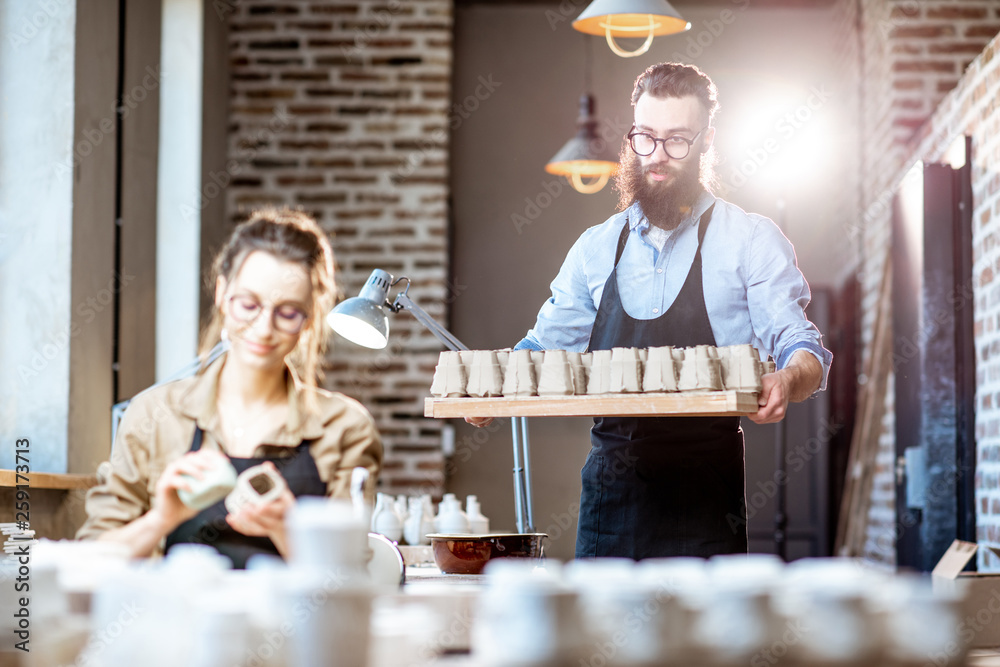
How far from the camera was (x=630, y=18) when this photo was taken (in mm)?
3266

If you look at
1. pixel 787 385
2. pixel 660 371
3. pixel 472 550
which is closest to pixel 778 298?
pixel 787 385

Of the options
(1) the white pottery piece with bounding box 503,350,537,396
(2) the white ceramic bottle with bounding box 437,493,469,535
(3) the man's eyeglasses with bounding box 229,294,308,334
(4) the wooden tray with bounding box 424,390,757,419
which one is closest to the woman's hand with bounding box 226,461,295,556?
(3) the man's eyeglasses with bounding box 229,294,308,334

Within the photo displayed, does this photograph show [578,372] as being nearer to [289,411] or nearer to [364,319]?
[364,319]

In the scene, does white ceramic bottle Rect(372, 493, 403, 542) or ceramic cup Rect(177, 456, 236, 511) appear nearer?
ceramic cup Rect(177, 456, 236, 511)

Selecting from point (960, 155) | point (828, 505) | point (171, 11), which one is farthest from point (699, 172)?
point (828, 505)

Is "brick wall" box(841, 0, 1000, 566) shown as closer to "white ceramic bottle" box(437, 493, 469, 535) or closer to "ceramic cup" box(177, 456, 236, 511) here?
"white ceramic bottle" box(437, 493, 469, 535)

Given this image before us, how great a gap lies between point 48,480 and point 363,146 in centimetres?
240

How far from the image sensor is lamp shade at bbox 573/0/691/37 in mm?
3092

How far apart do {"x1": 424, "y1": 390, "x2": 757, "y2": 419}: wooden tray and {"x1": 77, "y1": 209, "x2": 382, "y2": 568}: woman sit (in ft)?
1.47

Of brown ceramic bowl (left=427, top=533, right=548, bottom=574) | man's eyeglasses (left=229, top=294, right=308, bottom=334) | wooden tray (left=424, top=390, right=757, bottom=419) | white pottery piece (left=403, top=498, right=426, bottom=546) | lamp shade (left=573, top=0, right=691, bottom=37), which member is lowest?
white pottery piece (left=403, top=498, right=426, bottom=546)

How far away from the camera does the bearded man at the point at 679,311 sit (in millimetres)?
2039

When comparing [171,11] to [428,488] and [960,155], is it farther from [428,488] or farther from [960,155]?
[960,155]

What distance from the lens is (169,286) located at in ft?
13.6

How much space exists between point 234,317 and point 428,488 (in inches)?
137
